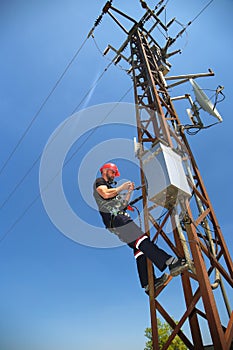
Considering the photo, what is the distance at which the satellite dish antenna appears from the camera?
5.59 metres

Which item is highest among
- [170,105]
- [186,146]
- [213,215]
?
[170,105]

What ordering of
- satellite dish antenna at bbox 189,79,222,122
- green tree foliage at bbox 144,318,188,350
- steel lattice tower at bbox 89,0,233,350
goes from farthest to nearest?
green tree foliage at bbox 144,318,188,350 < satellite dish antenna at bbox 189,79,222,122 < steel lattice tower at bbox 89,0,233,350

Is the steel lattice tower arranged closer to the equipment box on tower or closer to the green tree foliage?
the equipment box on tower

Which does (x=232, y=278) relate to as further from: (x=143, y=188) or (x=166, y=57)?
(x=166, y=57)

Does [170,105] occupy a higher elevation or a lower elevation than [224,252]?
higher

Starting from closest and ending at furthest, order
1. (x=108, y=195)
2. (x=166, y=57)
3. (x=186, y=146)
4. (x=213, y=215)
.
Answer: (x=108, y=195), (x=213, y=215), (x=186, y=146), (x=166, y=57)

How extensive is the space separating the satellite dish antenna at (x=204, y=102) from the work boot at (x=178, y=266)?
3.63 m

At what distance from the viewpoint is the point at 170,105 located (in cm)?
573

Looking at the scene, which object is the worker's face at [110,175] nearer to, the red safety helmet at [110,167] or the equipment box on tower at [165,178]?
the red safety helmet at [110,167]

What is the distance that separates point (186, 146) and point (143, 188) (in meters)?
1.48

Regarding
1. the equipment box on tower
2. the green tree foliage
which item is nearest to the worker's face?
the equipment box on tower

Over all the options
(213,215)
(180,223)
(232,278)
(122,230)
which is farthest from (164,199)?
(232,278)

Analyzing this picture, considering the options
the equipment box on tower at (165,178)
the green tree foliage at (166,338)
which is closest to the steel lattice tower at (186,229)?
the equipment box on tower at (165,178)

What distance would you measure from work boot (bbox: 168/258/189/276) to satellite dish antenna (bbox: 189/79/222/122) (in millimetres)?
3635
